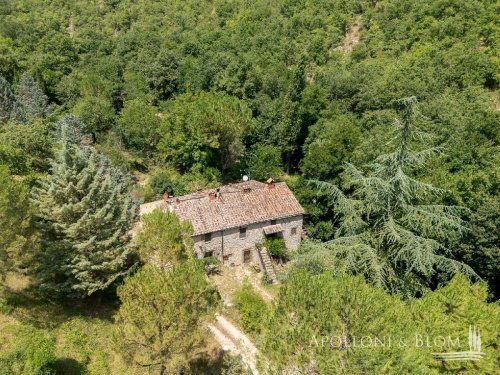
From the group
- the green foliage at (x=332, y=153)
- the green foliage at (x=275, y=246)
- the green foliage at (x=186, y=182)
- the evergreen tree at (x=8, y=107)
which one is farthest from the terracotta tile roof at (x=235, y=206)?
the evergreen tree at (x=8, y=107)

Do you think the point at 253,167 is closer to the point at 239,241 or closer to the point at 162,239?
the point at 239,241

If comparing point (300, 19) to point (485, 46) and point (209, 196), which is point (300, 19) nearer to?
point (485, 46)

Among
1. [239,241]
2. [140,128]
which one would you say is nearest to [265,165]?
[239,241]

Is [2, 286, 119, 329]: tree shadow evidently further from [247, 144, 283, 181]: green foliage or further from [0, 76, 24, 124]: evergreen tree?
[0, 76, 24, 124]: evergreen tree

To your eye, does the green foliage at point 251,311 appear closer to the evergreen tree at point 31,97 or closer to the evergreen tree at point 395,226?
the evergreen tree at point 395,226

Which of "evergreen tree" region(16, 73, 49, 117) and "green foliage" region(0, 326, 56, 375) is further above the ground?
"evergreen tree" region(16, 73, 49, 117)

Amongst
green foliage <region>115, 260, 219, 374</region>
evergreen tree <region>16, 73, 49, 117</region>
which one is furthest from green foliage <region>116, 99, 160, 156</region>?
green foliage <region>115, 260, 219, 374</region>

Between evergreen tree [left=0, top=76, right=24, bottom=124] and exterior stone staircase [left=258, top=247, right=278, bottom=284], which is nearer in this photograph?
exterior stone staircase [left=258, top=247, right=278, bottom=284]
